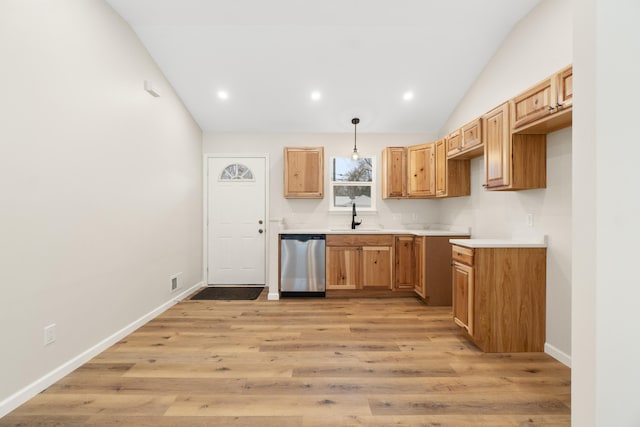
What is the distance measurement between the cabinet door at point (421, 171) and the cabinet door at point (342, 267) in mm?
1309

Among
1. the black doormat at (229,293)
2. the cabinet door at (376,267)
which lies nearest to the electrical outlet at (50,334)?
the black doormat at (229,293)

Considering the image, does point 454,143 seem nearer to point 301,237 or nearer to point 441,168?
point 441,168

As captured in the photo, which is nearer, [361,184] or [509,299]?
[509,299]

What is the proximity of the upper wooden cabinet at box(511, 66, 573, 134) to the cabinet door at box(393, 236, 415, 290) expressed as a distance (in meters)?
2.12

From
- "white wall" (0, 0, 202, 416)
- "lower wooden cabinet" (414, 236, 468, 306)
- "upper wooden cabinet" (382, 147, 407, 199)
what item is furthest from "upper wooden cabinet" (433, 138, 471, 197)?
"white wall" (0, 0, 202, 416)

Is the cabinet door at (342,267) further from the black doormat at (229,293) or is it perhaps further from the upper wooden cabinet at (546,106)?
the upper wooden cabinet at (546,106)

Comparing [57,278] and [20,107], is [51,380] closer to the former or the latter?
[57,278]

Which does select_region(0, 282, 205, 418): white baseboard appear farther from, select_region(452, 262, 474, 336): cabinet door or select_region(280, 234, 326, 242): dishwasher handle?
select_region(452, 262, 474, 336): cabinet door

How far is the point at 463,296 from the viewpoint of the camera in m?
2.80

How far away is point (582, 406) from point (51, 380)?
3.13 m

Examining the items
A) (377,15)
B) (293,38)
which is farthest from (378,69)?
(293,38)

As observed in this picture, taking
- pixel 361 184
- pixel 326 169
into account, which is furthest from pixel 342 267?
pixel 326 169

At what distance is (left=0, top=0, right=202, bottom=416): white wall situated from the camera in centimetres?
186

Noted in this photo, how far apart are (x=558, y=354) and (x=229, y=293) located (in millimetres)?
3882
